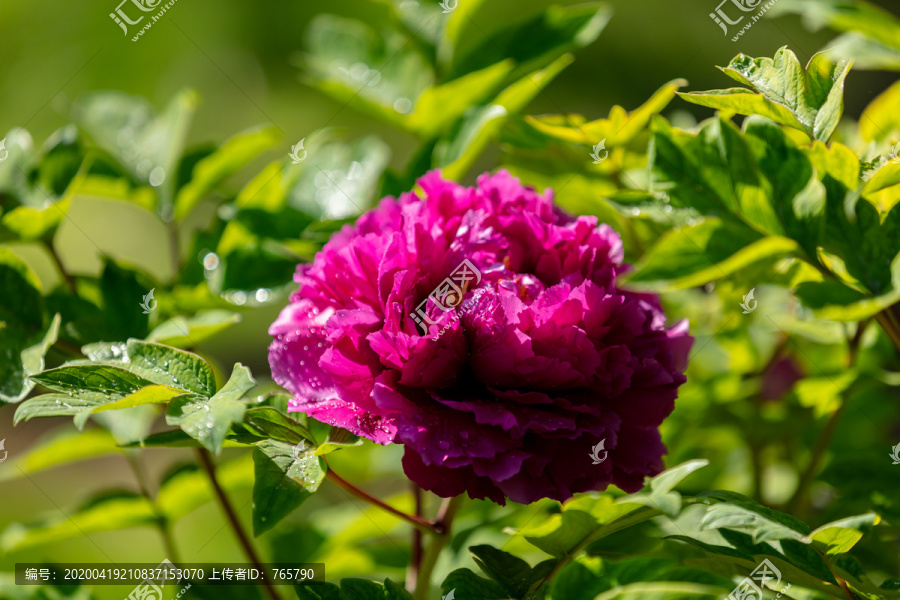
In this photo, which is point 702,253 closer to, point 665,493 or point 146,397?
point 665,493

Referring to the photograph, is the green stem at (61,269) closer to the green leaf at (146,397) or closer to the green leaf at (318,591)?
the green leaf at (146,397)

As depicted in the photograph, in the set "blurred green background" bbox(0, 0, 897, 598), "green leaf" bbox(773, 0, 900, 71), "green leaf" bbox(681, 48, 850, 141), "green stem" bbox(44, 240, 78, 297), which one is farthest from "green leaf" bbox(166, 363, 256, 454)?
"blurred green background" bbox(0, 0, 897, 598)

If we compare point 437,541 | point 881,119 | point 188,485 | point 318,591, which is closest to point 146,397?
point 318,591

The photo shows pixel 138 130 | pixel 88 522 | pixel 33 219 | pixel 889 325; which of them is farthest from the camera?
pixel 138 130

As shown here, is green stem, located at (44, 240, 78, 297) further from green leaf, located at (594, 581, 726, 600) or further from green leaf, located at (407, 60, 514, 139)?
green leaf, located at (594, 581, 726, 600)

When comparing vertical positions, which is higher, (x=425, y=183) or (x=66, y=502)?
(x=425, y=183)

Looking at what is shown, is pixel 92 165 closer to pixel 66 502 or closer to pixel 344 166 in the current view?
pixel 344 166

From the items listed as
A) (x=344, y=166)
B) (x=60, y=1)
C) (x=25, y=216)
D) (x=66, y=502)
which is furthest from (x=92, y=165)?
(x=60, y=1)
